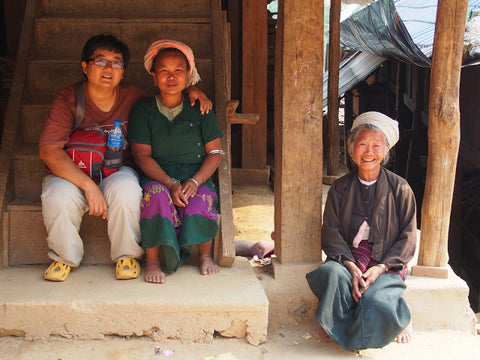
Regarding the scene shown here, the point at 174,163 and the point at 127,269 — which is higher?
the point at 174,163

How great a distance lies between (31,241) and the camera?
3285 mm

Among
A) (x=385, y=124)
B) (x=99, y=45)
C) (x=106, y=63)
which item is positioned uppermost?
(x=99, y=45)

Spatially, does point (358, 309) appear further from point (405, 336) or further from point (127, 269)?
point (127, 269)

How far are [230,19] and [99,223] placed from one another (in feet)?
15.1

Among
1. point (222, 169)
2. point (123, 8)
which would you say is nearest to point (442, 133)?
point (222, 169)

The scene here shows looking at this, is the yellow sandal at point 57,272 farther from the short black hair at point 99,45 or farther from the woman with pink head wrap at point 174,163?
the short black hair at point 99,45

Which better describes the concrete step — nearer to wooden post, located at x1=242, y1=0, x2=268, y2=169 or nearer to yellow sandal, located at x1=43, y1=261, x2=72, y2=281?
yellow sandal, located at x1=43, y1=261, x2=72, y2=281

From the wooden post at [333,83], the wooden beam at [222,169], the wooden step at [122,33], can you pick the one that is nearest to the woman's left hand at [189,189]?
the wooden beam at [222,169]

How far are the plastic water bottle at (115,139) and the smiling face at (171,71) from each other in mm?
350

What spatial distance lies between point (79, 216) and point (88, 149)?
38 cm

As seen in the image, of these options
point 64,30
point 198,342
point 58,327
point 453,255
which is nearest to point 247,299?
point 198,342

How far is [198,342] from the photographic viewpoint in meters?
2.89

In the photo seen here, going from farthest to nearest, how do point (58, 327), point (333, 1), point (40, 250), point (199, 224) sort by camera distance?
point (333, 1) → point (40, 250) → point (199, 224) → point (58, 327)

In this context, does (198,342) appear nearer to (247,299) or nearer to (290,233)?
(247,299)
